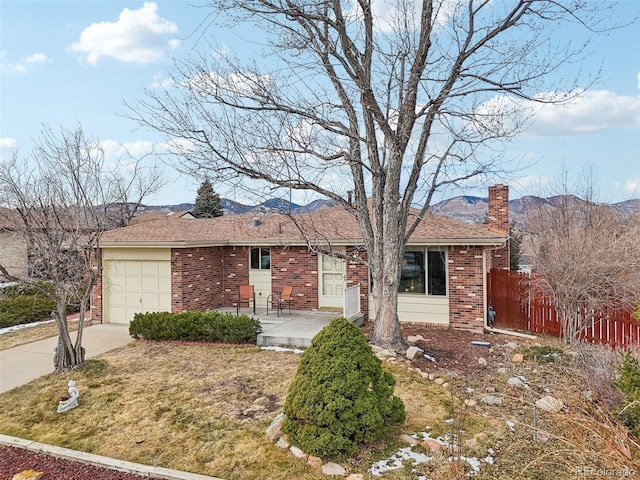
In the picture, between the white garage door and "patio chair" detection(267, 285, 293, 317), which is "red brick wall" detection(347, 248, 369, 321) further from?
the white garage door

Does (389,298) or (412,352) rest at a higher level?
(389,298)

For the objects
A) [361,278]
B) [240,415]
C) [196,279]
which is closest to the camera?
[240,415]

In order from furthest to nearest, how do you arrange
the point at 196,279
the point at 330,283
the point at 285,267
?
the point at 285,267 → the point at 330,283 → the point at 196,279

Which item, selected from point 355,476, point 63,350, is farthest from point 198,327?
point 355,476

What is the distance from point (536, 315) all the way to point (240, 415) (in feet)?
30.8

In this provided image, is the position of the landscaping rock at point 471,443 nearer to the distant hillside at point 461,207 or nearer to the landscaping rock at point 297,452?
the landscaping rock at point 297,452

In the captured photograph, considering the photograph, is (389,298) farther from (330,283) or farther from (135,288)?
(135,288)

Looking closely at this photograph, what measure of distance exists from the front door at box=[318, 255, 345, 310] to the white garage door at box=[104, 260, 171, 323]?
471 cm

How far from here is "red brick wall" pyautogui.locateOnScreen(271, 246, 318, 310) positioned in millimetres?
13070

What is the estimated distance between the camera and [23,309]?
14.2 meters

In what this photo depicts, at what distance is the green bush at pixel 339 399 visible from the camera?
448 centimetres

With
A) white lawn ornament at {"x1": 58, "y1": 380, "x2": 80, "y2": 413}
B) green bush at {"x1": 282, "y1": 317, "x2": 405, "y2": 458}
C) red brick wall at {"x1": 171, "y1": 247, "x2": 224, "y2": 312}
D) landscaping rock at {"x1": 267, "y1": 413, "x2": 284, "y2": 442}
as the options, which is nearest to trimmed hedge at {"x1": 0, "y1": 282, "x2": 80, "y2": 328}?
red brick wall at {"x1": 171, "y1": 247, "x2": 224, "y2": 312}

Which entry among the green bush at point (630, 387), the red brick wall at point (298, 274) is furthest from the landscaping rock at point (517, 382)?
the red brick wall at point (298, 274)

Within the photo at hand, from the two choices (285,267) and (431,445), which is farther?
(285,267)
